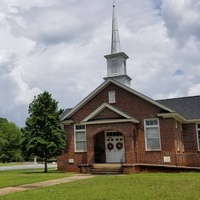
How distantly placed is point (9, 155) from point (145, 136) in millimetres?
44107

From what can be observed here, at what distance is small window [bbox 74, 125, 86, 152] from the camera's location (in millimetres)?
25406

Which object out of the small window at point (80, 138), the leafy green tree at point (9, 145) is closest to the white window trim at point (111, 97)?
the small window at point (80, 138)

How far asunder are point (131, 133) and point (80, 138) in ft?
15.9

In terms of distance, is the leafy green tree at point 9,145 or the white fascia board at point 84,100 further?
the leafy green tree at point 9,145

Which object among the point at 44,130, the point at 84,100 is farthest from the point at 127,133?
the point at 44,130

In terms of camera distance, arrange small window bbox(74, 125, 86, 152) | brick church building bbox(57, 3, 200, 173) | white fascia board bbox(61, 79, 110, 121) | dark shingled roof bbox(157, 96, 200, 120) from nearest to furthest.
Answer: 1. brick church building bbox(57, 3, 200, 173)
2. small window bbox(74, 125, 86, 152)
3. white fascia board bbox(61, 79, 110, 121)
4. dark shingled roof bbox(157, 96, 200, 120)

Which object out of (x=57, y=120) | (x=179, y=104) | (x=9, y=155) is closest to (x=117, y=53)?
(x=179, y=104)

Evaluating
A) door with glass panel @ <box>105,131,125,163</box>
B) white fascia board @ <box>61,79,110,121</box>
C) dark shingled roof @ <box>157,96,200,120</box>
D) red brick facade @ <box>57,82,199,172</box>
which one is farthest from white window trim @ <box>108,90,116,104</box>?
dark shingled roof @ <box>157,96,200,120</box>

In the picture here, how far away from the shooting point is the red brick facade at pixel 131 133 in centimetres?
2283

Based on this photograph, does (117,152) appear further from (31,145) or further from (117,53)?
(117,53)

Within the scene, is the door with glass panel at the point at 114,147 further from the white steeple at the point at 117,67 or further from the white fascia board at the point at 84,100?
the white steeple at the point at 117,67

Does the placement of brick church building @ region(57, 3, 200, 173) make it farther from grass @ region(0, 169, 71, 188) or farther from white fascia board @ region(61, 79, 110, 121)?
grass @ region(0, 169, 71, 188)

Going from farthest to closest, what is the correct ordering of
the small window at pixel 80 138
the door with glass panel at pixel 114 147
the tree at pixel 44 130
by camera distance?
1. the small window at pixel 80 138
2. the door with glass panel at pixel 114 147
3. the tree at pixel 44 130

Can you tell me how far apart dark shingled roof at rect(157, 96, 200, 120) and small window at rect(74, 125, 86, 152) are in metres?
8.60
